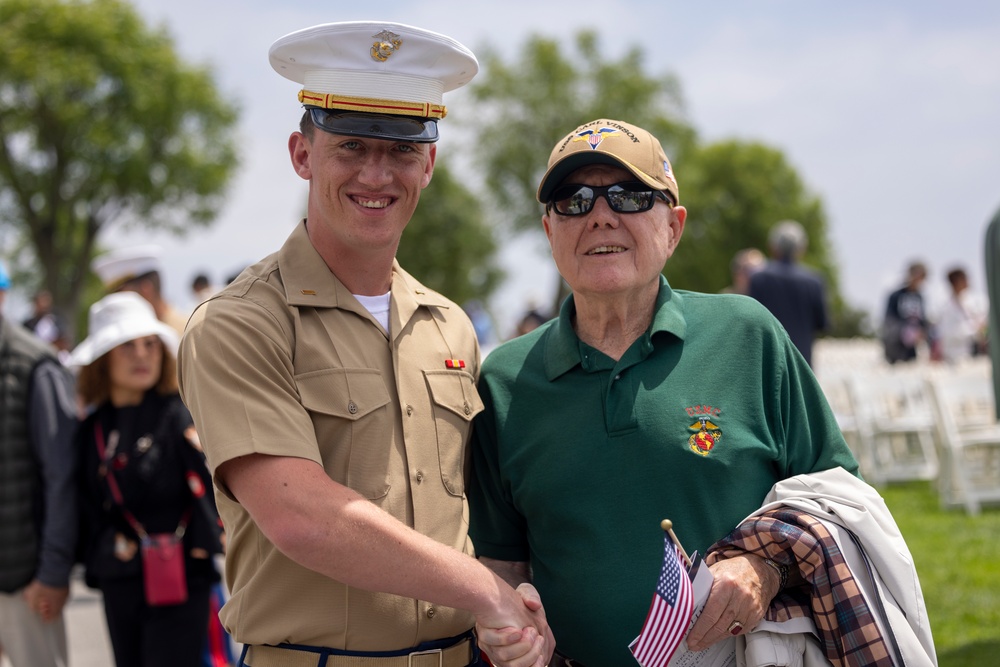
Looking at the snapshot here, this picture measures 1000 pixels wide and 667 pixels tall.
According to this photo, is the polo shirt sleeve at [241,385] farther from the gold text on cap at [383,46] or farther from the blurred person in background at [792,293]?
the blurred person in background at [792,293]

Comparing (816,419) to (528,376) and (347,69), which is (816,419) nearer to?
(528,376)

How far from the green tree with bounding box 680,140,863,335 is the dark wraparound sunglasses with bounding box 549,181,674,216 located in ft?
211

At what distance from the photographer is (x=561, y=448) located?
268 centimetres

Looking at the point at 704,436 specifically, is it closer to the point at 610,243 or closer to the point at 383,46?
the point at 610,243

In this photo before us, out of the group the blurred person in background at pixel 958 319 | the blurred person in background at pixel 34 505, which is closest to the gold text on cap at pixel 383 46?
the blurred person in background at pixel 34 505

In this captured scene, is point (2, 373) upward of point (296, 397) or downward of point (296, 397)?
downward

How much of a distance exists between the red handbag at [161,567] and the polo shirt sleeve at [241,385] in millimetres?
2180

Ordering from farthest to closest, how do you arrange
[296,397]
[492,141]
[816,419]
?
[492,141]
[816,419]
[296,397]

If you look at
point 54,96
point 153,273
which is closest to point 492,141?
point 54,96

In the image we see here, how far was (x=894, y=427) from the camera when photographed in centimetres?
1112

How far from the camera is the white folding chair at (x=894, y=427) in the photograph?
11.2m

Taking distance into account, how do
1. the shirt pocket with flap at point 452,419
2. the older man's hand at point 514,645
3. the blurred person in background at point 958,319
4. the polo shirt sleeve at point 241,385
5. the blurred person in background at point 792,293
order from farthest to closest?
the blurred person in background at point 958,319
the blurred person in background at point 792,293
the shirt pocket with flap at point 452,419
the older man's hand at point 514,645
the polo shirt sleeve at point 241,385

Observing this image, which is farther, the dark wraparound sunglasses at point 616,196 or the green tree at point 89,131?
the green tree at point 89,131

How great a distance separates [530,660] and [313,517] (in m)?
0.63
